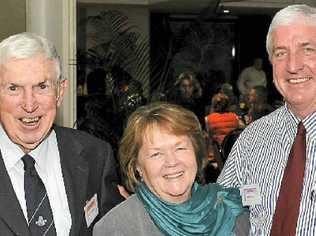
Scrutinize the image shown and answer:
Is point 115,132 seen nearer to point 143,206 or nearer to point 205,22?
point 205,22

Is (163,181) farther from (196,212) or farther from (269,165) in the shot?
(269,165)

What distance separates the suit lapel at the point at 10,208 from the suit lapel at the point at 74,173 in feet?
0.70

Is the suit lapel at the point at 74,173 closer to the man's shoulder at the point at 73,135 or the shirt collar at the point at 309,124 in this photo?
the man's shoulder at the point at 73,135

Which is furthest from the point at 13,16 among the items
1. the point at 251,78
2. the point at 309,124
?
the point at 251,78

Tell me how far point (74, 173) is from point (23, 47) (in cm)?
57

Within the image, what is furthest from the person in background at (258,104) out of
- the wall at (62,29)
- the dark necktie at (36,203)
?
the dark necktie at (36,203)

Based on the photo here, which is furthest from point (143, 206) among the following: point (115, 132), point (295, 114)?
point (115, 132)

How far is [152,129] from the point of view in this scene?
9.09 ft

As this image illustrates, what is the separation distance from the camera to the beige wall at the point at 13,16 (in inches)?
189

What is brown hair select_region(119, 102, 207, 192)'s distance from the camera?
2.78 meters

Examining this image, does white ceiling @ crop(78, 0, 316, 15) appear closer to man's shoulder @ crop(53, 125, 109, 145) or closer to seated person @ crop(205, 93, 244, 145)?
seated person @ crop(205, 93, 244, 145)

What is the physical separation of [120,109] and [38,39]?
2.34 m

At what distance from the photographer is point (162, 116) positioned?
9.19 feet

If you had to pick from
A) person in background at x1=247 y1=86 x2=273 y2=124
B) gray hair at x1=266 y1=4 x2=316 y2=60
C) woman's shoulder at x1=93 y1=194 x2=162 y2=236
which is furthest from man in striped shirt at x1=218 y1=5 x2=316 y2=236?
person in background at x1=247 y1=86 x2=273 y2=124
